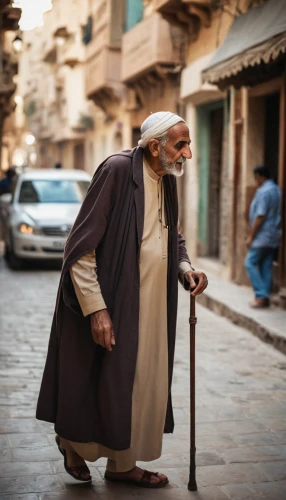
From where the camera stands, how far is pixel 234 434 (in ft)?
17.4

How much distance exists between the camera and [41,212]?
48.5 ft

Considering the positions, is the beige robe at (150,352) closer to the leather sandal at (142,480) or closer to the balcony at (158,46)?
the leather sandal at (142,480)

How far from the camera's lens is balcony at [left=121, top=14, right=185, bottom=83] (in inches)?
657

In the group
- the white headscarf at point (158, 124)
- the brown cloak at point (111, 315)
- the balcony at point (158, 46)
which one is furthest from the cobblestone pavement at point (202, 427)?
the balcony at point (158, 46)

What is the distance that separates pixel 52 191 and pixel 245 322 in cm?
707

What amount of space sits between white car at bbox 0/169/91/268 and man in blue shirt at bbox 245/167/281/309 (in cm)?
479

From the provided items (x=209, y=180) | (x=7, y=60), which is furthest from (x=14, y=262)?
(x=7, y=60)

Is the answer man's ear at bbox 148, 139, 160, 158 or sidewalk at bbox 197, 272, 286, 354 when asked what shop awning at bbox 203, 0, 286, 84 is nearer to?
sidewalk at bbox 197, 272, 286, 354

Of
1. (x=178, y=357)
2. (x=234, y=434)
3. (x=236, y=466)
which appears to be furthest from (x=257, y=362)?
(x=236, y=466)

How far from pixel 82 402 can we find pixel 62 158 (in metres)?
38.5

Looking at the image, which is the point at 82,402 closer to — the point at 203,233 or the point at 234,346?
the point at 234,346

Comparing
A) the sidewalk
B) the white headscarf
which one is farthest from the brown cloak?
the sidewalk

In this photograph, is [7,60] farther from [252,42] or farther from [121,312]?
[121,312]

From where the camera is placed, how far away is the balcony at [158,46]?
16688mm
